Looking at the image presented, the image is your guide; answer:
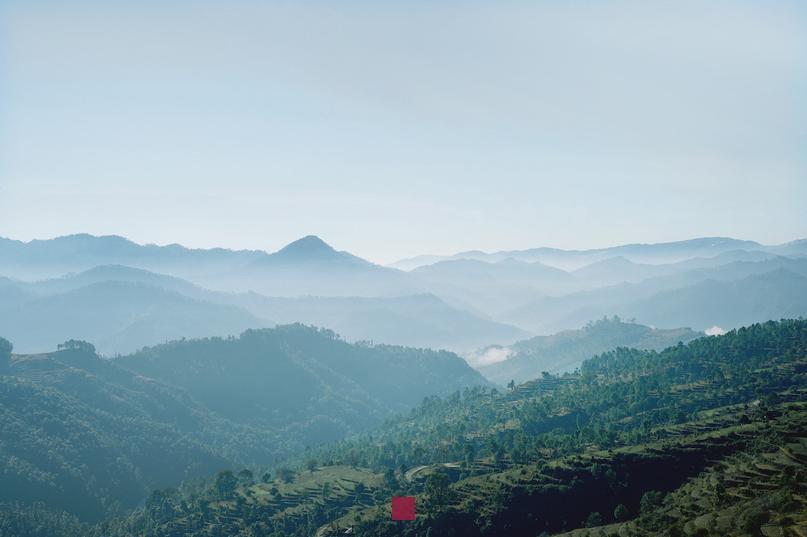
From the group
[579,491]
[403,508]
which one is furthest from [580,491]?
[403,508]

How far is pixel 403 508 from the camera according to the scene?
147625mm

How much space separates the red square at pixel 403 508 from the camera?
14425cm

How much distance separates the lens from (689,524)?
107812 millimetres

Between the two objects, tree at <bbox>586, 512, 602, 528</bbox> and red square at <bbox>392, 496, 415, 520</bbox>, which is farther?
red square at <bbox>392, 496, 415, 520</bbox>

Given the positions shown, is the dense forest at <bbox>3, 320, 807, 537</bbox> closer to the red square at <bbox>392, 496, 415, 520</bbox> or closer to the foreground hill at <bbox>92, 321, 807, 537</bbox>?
the foreground hill at <bbox>92, 321, 807, 537</bbox>

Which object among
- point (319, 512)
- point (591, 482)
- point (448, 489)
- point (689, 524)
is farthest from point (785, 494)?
point (319, 512)

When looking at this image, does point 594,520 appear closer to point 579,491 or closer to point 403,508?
point 579,491

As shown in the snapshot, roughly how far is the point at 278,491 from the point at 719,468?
12514 cm

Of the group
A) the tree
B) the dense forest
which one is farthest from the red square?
the tree

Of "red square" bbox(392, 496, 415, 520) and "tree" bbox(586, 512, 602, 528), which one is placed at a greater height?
"tree" bbox(586, 512, 602, 528)

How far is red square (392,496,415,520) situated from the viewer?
144 m

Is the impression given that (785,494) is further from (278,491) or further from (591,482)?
(278,491)

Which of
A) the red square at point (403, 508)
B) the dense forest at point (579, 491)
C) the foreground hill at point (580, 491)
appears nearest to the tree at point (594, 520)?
the dense forest at point (579, 491)

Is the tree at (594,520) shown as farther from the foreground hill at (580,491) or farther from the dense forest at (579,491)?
the foreground hill at (580,491)
